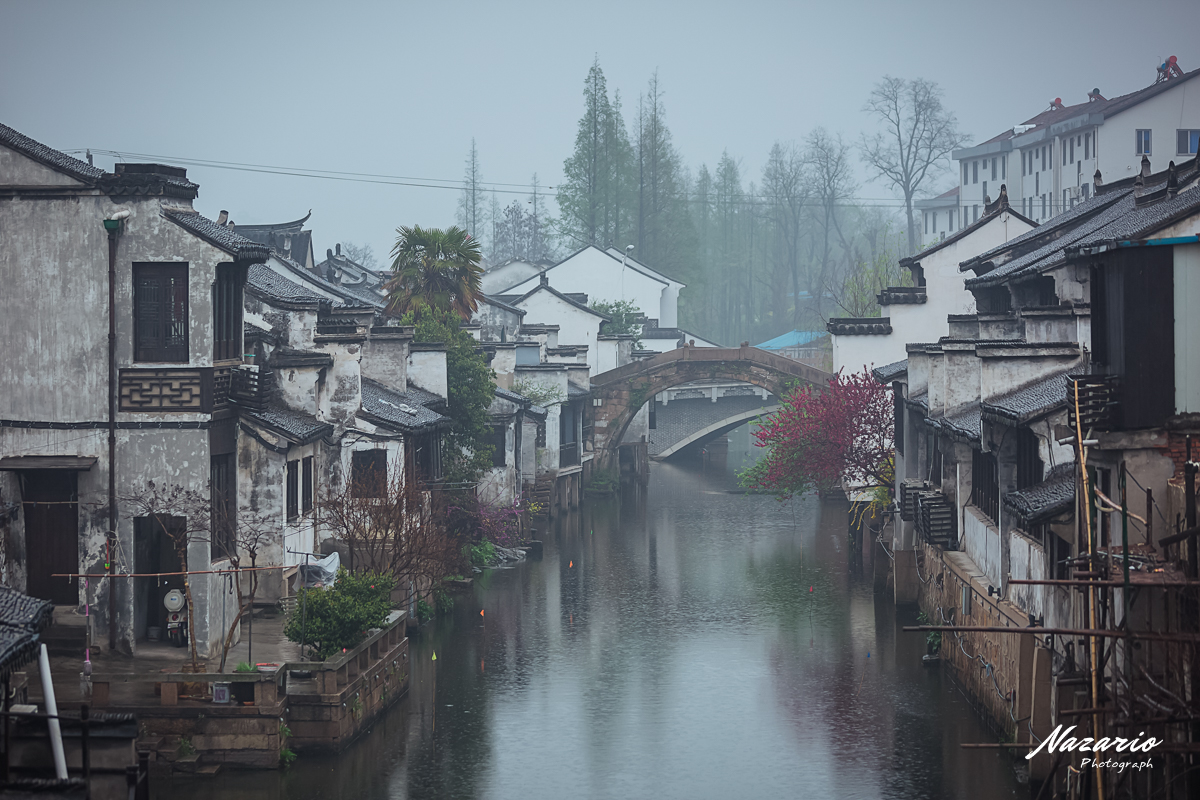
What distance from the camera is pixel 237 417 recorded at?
28.3 meters

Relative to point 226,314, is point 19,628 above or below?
below

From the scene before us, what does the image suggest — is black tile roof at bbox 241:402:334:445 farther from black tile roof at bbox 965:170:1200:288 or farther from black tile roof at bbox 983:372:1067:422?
black tile roof at bbox 965:170:1200:288

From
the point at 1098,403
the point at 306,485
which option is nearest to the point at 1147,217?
the point at 1098,403

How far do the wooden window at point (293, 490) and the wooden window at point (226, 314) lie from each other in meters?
3.76

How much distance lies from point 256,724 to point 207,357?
22.9 ft

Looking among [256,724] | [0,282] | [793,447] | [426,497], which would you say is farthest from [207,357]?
[793,447]

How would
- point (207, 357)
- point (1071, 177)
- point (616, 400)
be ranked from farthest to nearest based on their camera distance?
point (1071, 177), point (616, 400), point (207, 357)

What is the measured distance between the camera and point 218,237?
1037 inches

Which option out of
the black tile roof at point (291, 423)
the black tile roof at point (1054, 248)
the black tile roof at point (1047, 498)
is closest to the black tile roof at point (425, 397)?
the black tile roof at point (291, 423)

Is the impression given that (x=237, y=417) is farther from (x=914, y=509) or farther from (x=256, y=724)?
(x=914, y=509)

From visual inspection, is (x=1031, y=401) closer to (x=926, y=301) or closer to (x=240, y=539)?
(x=240, y=539)

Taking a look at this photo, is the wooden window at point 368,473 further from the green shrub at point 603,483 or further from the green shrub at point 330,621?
the green shrub at point 603,483

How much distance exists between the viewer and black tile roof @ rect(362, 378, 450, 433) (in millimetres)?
36750

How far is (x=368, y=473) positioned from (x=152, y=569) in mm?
8485
